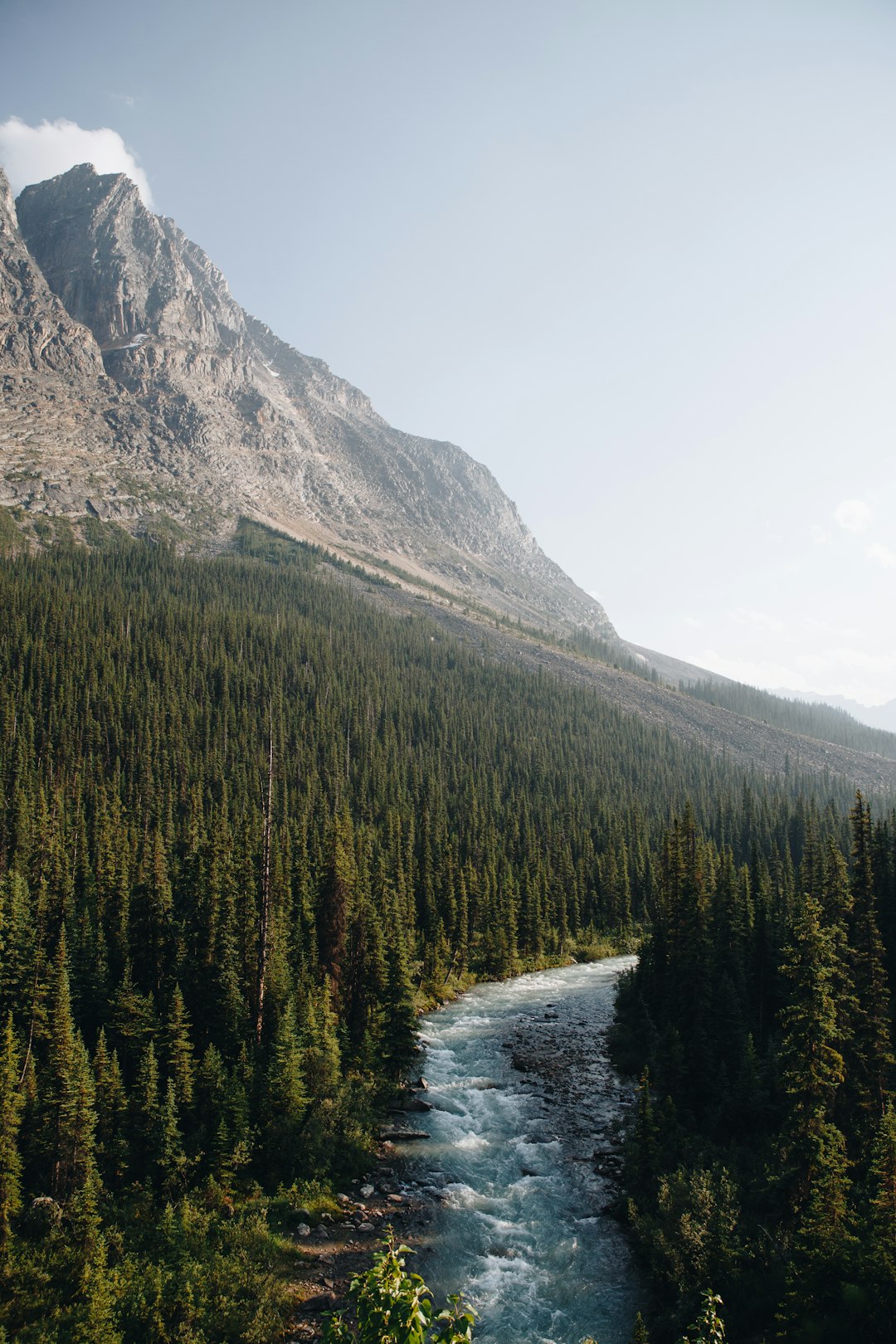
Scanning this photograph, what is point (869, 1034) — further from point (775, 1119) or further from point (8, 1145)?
point (8, 1145)

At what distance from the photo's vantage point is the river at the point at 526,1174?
23.7 metres

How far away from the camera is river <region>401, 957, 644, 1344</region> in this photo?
23.7m

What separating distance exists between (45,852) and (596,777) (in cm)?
11739

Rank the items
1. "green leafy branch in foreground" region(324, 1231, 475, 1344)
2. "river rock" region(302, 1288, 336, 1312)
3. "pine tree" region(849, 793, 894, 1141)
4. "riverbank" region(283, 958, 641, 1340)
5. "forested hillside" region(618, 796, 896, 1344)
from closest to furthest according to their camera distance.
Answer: "green leafy branch in foreground" region(324, 1231, 475, 1344), "forested hillside" region(618, 796, 896, 1344), "river rock" region(302, 1288, 336, 1312), "riverbank" region(283, 958, 641, 1340), "pine tree" region(849, 793, 894, 1141)

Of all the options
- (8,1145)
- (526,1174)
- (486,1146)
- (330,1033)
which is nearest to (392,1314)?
Result: (526,1174)

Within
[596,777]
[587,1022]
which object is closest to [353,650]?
[596,777]

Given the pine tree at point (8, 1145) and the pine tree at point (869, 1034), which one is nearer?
the pine tree at point (8, 1145)

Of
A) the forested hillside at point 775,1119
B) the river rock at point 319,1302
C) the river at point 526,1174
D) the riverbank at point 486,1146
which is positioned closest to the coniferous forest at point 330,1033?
the forested hillside at point 775,1119

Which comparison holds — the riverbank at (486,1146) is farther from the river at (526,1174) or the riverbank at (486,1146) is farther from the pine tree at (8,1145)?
the pine tree at (8,1145)

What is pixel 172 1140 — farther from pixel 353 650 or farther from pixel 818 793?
pixel 818 793

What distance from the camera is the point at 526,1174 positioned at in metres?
32.2

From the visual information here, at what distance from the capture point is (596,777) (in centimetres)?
15750

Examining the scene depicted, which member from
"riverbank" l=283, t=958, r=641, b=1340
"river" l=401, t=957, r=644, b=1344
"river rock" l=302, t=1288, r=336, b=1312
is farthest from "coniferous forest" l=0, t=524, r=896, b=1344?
"river" l=401, t=957, r=644, b=1344

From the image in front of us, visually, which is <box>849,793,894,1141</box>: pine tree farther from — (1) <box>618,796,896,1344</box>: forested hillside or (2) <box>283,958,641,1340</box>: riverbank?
(2) <box>283,958,641,1340</box>: riverbank
